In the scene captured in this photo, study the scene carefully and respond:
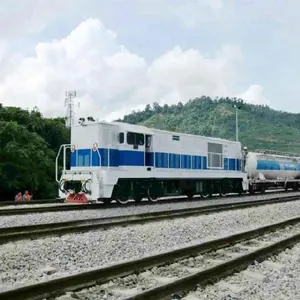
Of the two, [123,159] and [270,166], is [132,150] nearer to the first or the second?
[123,159]

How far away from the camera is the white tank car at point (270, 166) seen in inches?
1098

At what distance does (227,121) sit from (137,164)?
107316 millimetres

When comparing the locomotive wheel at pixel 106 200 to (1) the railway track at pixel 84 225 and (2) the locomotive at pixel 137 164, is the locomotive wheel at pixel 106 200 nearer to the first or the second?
(2) the locomotive at pixel 137 164

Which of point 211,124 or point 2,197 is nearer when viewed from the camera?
point 2,197

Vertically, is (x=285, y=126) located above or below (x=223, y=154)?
above

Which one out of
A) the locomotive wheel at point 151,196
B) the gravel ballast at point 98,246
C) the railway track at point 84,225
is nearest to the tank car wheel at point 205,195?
the locomotive wheel at point 151,196

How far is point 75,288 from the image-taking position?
5109mm

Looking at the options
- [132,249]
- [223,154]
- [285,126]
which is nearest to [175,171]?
[223,154]

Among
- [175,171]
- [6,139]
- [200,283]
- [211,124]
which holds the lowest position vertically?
[200,283]

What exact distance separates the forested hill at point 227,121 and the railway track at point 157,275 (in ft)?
292

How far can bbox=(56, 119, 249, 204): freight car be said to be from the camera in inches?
646

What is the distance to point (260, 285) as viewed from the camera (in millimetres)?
5828

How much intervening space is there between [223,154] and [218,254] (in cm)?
1708

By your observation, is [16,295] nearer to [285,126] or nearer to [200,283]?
[200,283]
